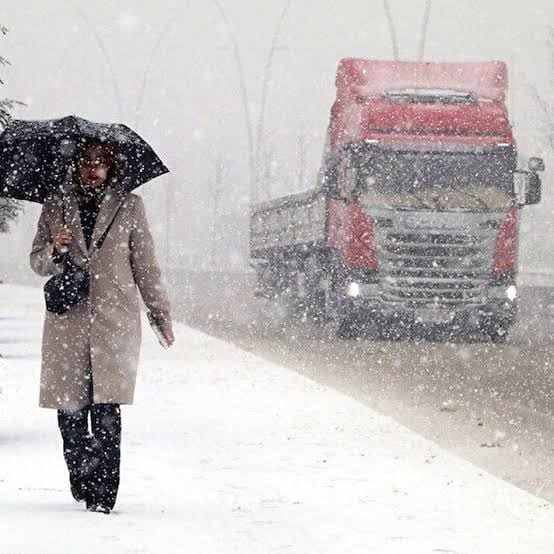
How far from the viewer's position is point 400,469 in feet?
29.1

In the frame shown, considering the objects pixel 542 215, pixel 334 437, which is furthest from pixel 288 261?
pixel 542 215

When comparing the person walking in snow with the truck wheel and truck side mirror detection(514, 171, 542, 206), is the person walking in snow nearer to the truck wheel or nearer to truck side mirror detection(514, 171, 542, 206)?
truck side mirror detection(514, 171, 542, 206)

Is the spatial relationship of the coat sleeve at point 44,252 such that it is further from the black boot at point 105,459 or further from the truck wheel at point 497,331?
the truck wheel at point 497,331

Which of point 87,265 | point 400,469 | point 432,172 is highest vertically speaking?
point 432,172

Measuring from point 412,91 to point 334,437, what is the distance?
13130 millimetres

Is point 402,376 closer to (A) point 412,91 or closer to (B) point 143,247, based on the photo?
(A) point 412,91

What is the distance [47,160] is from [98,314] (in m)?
0.89

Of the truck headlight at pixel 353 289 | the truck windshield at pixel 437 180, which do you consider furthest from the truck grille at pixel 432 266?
the truck windshield at pixel 437 180

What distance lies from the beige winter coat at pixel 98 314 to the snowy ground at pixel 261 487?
57 cm

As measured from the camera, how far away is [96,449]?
691 centimetres

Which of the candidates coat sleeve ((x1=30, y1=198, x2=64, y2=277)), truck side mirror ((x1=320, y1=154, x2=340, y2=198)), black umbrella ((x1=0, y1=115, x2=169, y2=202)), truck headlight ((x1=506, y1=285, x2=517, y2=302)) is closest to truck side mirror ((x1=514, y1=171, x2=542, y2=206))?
truck headlight ((x1=506, y1=285, x2=517, y2=302))

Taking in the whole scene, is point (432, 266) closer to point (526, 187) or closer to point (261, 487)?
point (526, 187)

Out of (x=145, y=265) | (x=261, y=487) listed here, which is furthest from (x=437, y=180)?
(x=145, y=265)

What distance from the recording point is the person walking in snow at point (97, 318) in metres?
6.85
